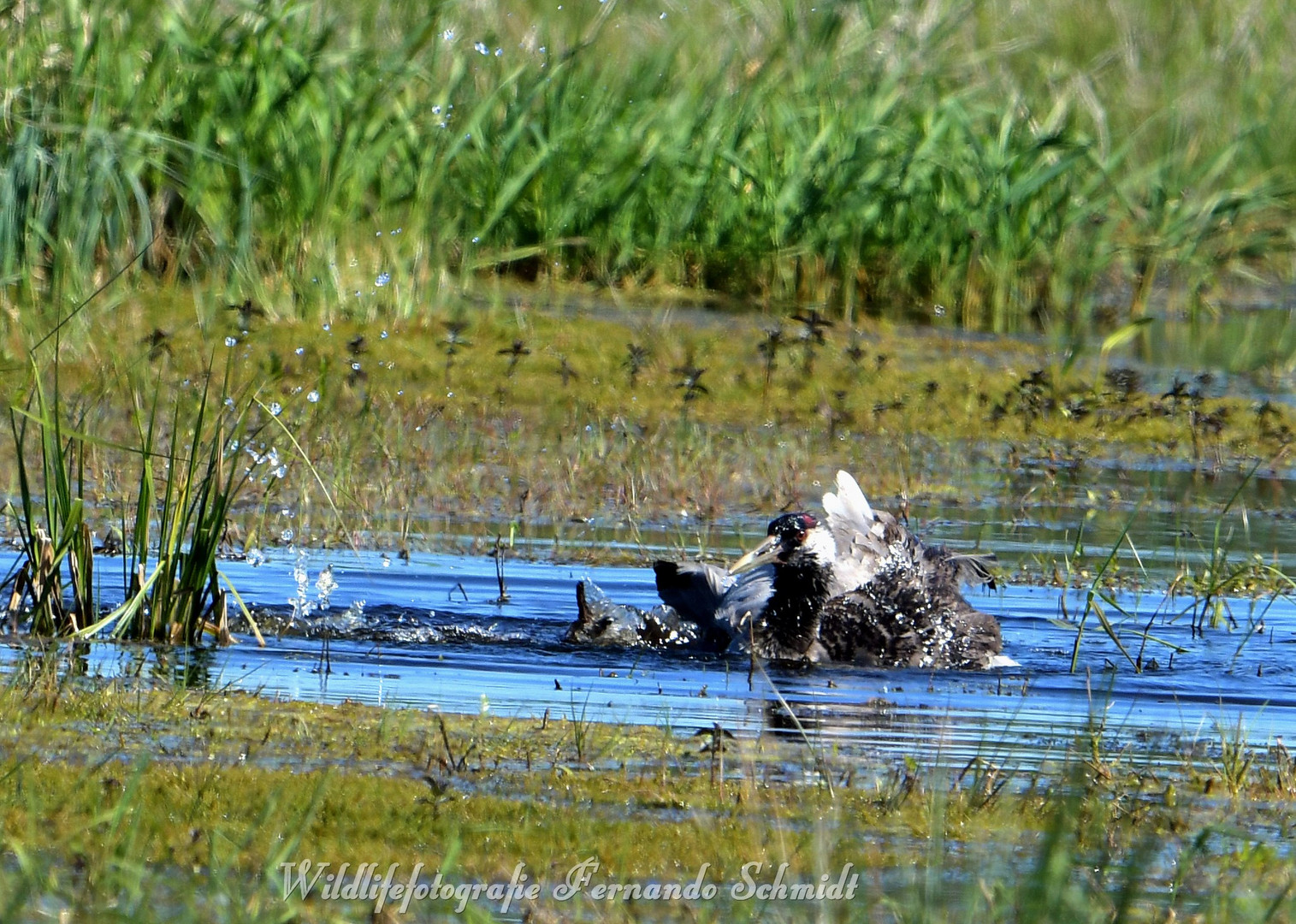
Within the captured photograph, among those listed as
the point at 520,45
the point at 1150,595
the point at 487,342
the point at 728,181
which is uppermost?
the point at 520,45

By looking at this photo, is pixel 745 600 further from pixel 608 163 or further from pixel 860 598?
pixel 608 163

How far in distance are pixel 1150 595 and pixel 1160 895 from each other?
12.4 ft

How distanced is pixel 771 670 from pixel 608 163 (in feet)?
20.5

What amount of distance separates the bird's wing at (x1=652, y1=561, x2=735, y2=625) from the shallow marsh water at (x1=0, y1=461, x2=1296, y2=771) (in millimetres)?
304

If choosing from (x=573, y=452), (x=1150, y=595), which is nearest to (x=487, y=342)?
(x=573, y=452)

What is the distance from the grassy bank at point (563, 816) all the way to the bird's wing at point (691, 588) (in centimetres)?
170

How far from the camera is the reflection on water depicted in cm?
508

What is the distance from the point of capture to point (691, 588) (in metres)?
6.62

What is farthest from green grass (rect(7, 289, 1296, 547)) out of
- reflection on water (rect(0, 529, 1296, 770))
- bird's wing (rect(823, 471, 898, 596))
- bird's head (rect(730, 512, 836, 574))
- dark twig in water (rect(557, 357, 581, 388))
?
bird's head (rect(730, 512, 836, 574))

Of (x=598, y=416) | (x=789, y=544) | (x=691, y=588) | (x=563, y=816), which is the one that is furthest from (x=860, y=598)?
(x=598, y=416)

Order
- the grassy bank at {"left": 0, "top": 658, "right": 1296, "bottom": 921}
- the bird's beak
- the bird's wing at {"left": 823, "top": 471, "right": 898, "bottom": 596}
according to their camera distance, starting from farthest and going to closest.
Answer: the bird's wing at {"left": 823, "top": 471, "right": 898, "bottom": 596}, the bird's beak, the grassy bank at {"left": 0, "top": 658, "right": 1296, "bottom": 921}

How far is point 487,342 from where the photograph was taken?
10.8 meters

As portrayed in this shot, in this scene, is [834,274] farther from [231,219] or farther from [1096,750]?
[1096,750]

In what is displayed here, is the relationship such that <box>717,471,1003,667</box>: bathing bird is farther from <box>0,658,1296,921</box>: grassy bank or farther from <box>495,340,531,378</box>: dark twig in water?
<box>495,340,531,378</box>: dark twig in water
